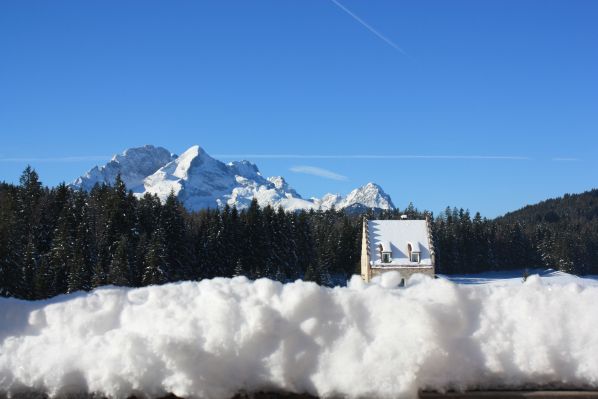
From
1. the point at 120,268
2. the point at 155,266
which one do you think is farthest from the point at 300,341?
the point at 155,266

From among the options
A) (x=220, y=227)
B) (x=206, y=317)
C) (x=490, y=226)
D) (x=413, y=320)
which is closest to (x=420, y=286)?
(x=413, y=320)

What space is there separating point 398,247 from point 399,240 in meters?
0.71

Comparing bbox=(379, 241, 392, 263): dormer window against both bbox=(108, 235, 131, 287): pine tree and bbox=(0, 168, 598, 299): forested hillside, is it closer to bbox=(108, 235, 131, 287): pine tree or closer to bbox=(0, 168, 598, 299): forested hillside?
bbox=(0, 168, 598, 299): forested hillside

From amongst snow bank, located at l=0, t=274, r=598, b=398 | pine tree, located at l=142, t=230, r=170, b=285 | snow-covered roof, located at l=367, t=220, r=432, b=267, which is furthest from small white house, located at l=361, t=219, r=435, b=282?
snow bank, located at l=0, t=274, r=598, b=398

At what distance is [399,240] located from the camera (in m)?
57.2

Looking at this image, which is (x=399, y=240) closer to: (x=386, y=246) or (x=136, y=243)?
(x=386, y=246)

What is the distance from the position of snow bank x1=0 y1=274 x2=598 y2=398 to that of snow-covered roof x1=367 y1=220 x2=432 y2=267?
51781 millimetres

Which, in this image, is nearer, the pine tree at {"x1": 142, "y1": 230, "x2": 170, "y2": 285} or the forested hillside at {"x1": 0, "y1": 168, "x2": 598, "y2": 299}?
the forested hillside at {"x1": 0, "y1": 168, "x2": 598, "y2": 299}

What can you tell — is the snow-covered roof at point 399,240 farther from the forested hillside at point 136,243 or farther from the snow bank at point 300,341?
the snow bank at point 300,341

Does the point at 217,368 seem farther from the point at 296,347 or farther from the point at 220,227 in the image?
the point at 220,227

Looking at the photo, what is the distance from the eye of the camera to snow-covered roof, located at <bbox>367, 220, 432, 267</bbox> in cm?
5576

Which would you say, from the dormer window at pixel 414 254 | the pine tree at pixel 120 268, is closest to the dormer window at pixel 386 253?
the dormer window at pixel 414 254

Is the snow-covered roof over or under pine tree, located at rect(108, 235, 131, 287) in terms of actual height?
over

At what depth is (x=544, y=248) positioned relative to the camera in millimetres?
117688
